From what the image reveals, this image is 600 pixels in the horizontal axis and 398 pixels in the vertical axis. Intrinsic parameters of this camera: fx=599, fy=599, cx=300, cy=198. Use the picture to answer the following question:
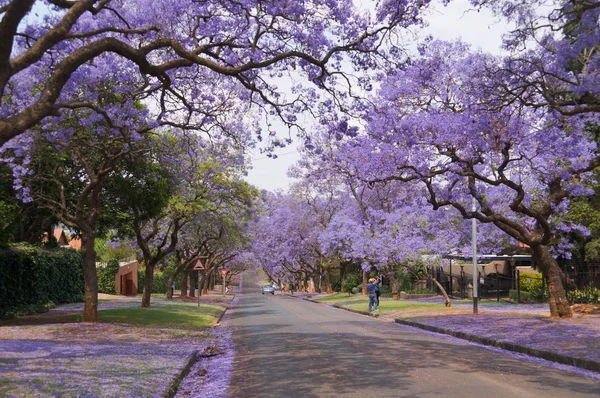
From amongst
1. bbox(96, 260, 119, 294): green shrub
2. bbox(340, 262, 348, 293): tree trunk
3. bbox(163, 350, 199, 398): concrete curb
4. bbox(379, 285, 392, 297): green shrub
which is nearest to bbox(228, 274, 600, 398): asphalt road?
bbox(163, 350, 199, 398): concrete curb

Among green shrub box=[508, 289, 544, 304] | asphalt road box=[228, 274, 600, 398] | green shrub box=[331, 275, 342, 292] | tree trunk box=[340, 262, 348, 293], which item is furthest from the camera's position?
green shrub box=[331, 275, 342, 292]

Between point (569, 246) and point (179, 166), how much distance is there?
18479 mm

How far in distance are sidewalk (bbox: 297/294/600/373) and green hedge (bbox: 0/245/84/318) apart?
16.0m

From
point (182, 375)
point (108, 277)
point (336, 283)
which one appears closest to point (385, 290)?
point (336, 283)

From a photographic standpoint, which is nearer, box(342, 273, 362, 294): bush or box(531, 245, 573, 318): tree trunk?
box(531, 245, 573, 318): tree trunk

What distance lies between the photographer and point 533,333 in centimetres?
1633

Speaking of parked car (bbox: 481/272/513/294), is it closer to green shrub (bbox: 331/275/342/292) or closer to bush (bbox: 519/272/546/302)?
bush (bbox: 519/272/546/302)

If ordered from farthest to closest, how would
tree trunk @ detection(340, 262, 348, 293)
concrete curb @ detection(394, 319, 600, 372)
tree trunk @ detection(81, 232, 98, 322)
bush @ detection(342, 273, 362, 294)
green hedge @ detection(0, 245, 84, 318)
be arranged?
bush @ detection(342, 273, 362, 294)
tree trunk @ detection(340, 262, 348, 293)
green hedge @ detection(0, 245, 84, 318)
tree trunk @ detection(81, 232, 98, 322)
concrete curb @ detection(394, 319, 600, 372)

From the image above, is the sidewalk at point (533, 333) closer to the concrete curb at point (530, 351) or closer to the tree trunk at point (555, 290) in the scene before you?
the concrete curb at point (530, 351)

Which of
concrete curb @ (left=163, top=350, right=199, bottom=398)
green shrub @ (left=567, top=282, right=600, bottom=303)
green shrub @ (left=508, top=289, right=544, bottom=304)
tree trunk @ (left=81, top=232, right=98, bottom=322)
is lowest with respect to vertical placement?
concrete curb @ (left=163, top=350, right=199, bottom=398)

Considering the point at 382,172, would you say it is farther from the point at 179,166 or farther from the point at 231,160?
the point at 231,160

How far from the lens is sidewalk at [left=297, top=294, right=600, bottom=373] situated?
12.6 metres

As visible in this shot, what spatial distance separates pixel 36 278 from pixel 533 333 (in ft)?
76.6

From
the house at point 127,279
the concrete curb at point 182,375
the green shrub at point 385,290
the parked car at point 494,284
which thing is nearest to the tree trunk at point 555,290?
the concrete curb at point 182,375
